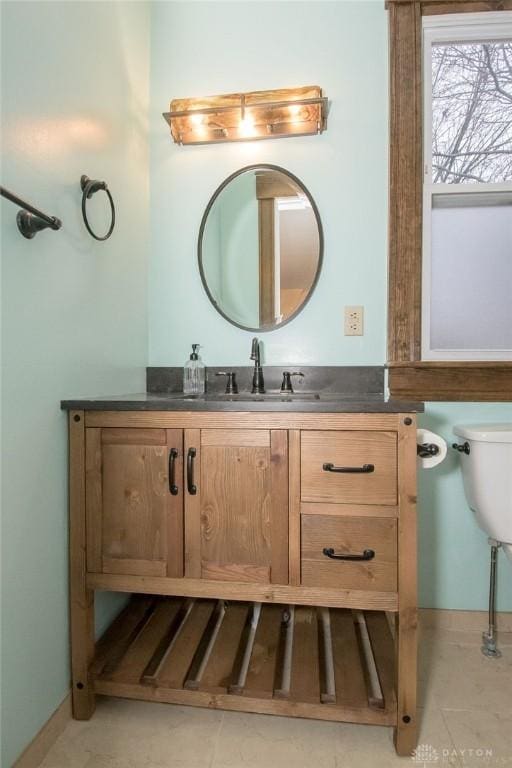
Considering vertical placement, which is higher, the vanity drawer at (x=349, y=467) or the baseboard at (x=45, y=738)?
the vanity drawer at (x=349, y=467)

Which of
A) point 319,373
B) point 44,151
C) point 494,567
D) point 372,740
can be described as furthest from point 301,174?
point 372,740

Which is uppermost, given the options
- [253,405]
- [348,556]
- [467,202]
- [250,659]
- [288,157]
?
[288,157]

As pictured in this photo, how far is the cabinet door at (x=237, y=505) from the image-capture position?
1.12 metres

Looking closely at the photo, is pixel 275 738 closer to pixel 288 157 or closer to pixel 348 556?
pixel 348 556

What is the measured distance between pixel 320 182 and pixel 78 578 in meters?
1.60

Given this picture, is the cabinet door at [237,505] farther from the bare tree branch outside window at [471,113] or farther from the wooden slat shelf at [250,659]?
the bare tree branch outside window at [471,113]

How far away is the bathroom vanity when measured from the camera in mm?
1079

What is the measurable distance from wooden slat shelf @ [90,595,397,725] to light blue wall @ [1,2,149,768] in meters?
0.15

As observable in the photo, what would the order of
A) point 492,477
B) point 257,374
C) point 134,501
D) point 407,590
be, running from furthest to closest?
point 257,374
point 492,477
point 134,501
point 407,590

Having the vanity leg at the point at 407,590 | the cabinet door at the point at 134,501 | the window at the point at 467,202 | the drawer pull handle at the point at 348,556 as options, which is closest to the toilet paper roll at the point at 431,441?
the vanity leg at the point at 407,590

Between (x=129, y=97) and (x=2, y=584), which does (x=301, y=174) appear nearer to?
(x=129, y=97)

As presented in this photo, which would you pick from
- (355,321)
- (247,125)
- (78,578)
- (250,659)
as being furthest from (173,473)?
(247,125)

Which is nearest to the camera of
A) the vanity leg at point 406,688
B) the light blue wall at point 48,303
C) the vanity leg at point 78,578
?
the light blue wall at point 48,303

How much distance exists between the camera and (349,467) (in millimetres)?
1088
